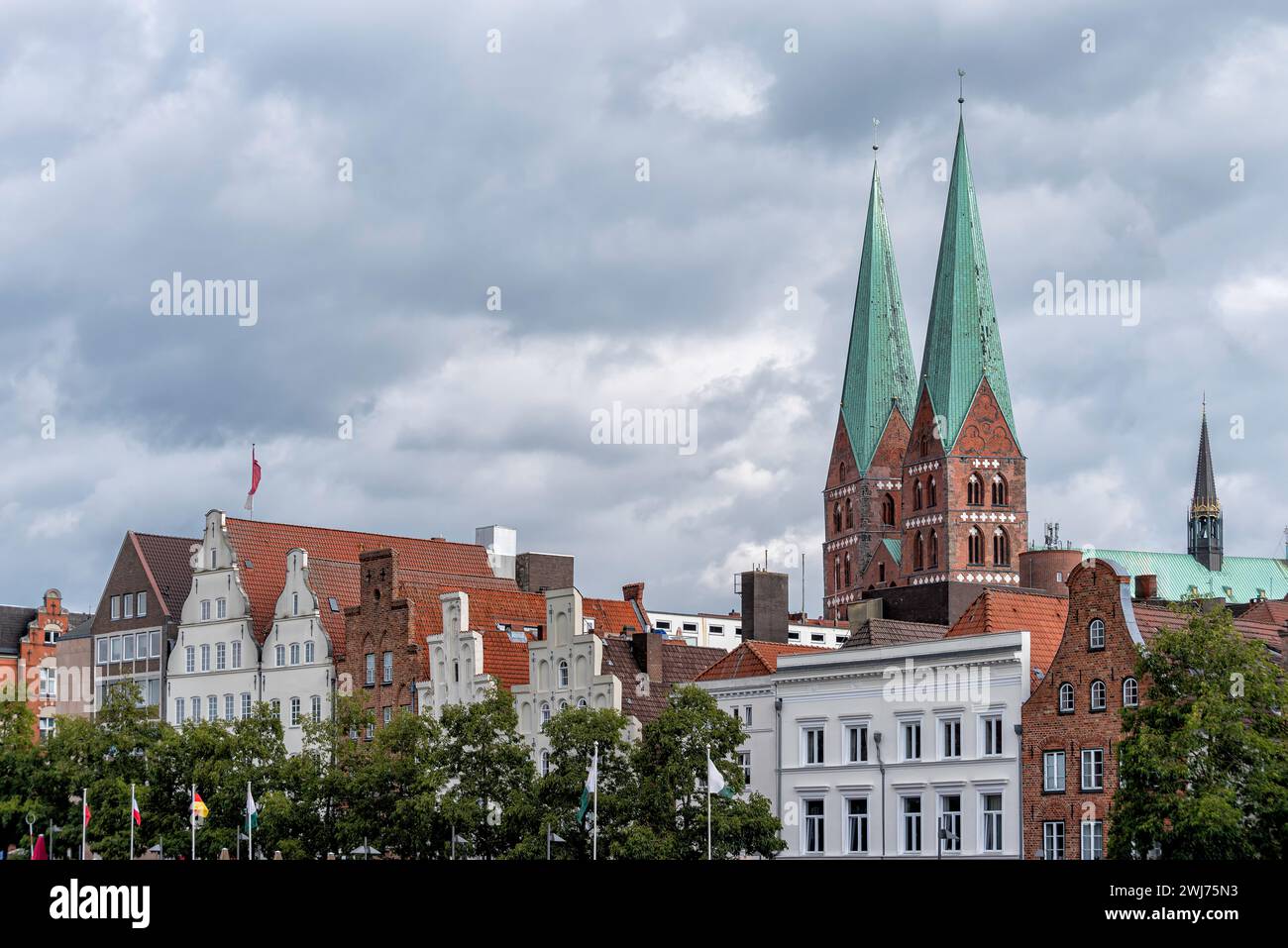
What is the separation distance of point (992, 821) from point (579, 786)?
15.7 meters

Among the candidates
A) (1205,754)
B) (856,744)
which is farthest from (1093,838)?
(856,744)

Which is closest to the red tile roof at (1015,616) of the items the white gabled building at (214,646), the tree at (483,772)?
the tree at (483,772)

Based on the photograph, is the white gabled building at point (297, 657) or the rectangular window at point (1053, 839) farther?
the white gabled building at point (297, 657)

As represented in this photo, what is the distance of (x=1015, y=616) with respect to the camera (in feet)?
282

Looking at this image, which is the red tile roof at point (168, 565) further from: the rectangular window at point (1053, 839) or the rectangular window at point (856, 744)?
the rectangular window at point (1053, 839)

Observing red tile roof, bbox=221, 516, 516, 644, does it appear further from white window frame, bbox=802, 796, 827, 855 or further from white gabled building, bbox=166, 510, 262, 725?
white window frame, bbox=802, 796, 827, 855

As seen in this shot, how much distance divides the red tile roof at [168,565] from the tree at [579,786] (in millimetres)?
43448

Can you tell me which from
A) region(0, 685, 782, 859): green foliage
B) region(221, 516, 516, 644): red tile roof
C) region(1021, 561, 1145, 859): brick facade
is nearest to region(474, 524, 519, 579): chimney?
region(221, 516, 516, 644): red tile roof

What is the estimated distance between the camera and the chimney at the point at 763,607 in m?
104

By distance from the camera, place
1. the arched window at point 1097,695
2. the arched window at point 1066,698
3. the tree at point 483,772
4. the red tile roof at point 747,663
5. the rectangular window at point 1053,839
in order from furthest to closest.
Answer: the red tile roof at point 747,663, the tree at point 483,772, the arched window at point 1066,698, the rectangular window at point 1053,839, the arched window at point 1097,695

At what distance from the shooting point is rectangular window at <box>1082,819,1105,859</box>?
73250mm

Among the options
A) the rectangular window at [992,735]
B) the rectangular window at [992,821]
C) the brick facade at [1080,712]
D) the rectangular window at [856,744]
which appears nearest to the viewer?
the brick facade at [1080,712]

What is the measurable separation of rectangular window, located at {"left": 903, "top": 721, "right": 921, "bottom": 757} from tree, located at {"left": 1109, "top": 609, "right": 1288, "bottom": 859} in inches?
574
